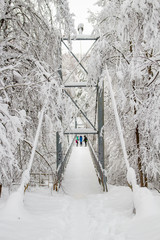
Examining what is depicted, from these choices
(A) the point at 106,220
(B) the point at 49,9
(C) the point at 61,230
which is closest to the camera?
(C) the point at 61,230

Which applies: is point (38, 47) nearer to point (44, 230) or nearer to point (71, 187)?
point (44, 230)

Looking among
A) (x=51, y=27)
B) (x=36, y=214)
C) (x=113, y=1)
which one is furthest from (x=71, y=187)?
(x=113, y=1)

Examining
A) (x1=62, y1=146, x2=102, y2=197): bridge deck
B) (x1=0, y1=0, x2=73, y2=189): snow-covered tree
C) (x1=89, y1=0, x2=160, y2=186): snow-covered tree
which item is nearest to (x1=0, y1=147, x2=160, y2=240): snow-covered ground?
(x1=0, y1=0, x2=73, y2=189): snow-covered tree

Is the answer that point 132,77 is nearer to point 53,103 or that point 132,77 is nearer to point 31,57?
point 53,103

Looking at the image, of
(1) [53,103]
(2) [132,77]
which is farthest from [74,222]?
(2) [132,77]

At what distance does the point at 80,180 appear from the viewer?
849 cm

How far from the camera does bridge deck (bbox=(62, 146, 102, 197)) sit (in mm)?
7239

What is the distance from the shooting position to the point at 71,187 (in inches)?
303

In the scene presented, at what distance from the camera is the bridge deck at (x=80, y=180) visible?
724 centimetres

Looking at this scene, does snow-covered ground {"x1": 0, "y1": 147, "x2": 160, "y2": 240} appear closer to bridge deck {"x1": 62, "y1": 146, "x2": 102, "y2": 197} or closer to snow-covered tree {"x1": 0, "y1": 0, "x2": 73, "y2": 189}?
snow-covered tree {"x1": 0, "y1": 0, "x2": 73, "y2": 189}

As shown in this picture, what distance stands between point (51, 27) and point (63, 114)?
67.1 inches

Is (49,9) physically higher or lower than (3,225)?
higher

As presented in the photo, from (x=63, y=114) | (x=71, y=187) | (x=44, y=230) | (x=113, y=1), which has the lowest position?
(x=71, y=187)

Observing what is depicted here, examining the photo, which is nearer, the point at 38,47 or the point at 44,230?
the point at 44,230
